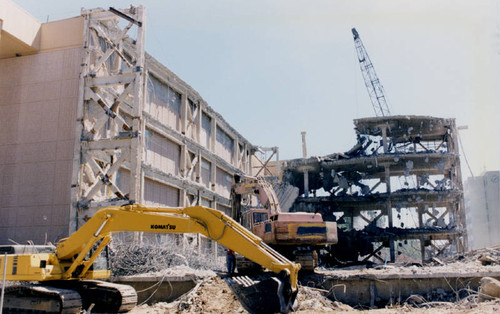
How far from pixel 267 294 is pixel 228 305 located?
7.77 ft

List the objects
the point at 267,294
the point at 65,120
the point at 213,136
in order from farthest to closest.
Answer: the point at 213,136 → the point at 65,120 → the point at 267,294

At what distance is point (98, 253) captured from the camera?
38.5ft

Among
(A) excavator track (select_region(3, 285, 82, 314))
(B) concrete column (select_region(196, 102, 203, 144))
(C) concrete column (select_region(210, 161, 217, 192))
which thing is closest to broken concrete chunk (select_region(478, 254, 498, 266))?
(A) excavator track (select_region(3, 285, 82, 314))

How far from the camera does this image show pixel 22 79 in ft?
59.5

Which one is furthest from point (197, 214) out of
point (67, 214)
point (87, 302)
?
point (67, 214)

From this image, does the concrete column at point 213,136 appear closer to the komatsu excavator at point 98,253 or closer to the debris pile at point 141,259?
the debris pile at point 141,259

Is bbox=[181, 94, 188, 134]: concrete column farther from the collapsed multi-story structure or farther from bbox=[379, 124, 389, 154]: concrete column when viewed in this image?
bbox=[379, 124, 389, 154]: concrete column

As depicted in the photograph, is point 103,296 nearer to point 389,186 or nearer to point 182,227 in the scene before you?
point 182,227

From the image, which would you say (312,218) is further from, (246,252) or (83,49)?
(83,49)

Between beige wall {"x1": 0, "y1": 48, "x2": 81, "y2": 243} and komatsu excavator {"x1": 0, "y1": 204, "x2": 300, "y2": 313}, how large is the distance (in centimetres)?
516

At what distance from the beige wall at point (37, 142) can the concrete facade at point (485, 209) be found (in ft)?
277

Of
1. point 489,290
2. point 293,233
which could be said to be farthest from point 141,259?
point 489,290

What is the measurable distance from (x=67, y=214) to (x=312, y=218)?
8329 mm

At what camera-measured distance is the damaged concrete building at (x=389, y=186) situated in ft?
111
